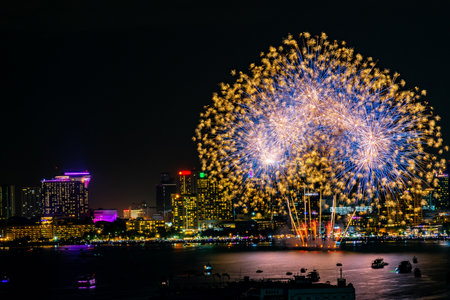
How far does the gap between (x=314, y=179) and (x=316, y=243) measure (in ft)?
243

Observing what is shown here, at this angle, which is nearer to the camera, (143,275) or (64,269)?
(143,275)

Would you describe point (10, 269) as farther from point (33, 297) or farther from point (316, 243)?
point (316, 243)

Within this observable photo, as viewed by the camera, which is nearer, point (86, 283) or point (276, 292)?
point (276, 292)

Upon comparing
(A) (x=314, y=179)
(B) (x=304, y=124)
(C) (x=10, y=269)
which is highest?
(B) (x=304, y=124)

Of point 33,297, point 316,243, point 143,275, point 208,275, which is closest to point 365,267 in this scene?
point 208,275

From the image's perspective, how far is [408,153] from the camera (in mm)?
44812

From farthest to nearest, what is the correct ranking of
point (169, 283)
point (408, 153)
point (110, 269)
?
point (110, 269) < point (169, 283) < point (408, 153)

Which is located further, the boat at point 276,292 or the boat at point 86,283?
the boat at point 86,283

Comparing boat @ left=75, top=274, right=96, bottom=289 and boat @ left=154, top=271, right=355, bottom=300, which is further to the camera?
boat @ left=75, top=274, right=96, bottom=289

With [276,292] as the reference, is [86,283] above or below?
below

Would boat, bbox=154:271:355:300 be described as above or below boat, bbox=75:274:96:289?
above

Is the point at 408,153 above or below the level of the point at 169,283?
above

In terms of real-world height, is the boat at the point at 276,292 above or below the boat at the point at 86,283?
above

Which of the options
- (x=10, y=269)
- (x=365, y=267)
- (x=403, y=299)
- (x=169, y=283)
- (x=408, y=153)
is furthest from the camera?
(x=10, y=269)
